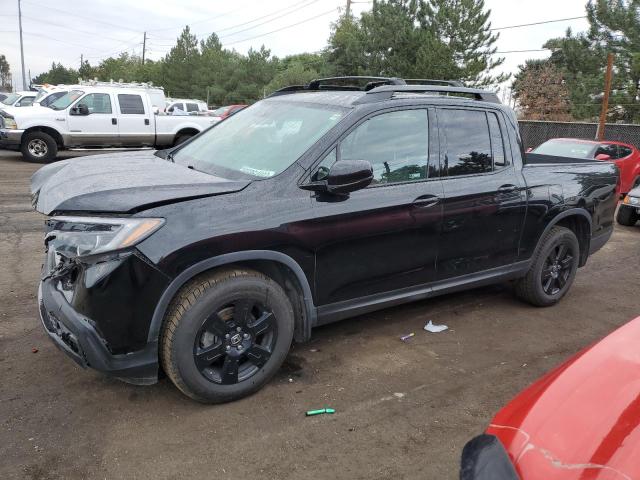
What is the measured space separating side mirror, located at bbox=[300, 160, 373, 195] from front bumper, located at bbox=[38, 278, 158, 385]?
4.40ft

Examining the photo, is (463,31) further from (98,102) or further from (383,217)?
(383,217)

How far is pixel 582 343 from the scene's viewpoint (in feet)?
14.4

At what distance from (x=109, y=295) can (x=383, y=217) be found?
69.7 inches

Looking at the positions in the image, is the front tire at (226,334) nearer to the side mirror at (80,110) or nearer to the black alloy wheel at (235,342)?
the black alloy wheel at (235,342)

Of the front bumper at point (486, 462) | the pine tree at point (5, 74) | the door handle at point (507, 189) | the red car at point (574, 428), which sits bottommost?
the front bumper at point (486, 462)

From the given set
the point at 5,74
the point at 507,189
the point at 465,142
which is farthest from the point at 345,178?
the point at 5,74

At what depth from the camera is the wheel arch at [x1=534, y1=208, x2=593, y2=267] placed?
490 centimetres

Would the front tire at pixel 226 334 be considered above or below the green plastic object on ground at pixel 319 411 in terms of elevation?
above

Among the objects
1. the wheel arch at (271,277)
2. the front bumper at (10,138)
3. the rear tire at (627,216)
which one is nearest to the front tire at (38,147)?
the front bumper at (10,138)

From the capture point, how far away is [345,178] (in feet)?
10.7

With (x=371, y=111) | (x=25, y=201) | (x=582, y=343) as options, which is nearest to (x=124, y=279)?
(x=371, y=111)

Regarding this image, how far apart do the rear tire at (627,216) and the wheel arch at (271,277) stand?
26.8 ft

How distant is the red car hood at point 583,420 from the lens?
1.55 m

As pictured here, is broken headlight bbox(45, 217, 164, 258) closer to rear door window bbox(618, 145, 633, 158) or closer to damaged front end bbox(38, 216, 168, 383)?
damaged front end bbox(38, 216, 168, 383)
